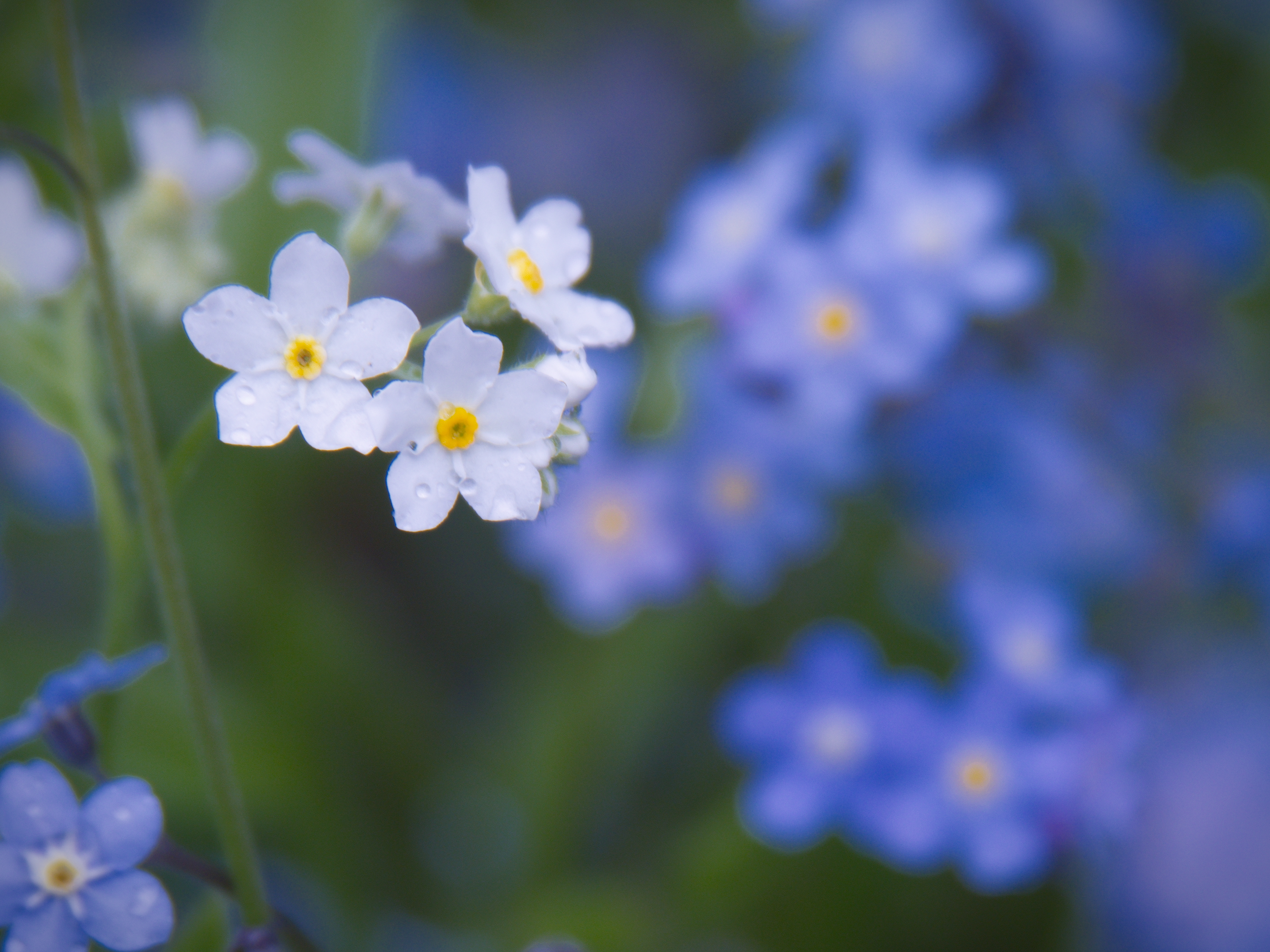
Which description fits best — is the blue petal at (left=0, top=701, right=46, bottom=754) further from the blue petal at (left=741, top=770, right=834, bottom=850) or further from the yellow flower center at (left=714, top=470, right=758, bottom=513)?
the yellow flower center at (left=714, top=470, right=758, bottom=513)

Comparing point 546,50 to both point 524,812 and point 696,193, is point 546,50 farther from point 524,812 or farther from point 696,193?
point 524,812

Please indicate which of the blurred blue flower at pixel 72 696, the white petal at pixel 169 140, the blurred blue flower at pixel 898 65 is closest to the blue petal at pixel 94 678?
the blurred blue flower at pixel 72 696

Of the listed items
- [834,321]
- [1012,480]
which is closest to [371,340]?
[834,321]

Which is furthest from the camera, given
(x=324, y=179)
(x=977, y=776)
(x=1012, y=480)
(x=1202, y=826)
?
(x=1202, y=826)

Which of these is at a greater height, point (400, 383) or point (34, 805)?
point (400, 383)

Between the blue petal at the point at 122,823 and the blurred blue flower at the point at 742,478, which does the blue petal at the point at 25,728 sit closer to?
the blue petal at the point at 122,823

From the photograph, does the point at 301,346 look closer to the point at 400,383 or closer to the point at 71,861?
the point at 400,383

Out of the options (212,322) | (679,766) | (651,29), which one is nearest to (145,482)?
(212,322)
